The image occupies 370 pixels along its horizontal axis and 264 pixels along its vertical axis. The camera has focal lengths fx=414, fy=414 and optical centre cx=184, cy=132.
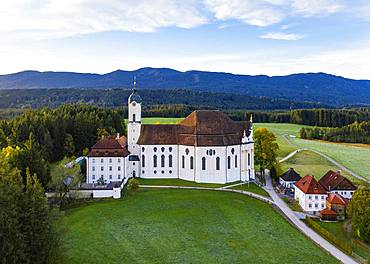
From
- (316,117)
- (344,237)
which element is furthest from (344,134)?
(344,237)

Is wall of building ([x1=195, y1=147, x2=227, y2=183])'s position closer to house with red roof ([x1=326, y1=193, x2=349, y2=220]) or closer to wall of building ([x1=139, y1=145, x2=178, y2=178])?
wall of building ([x1=139, y1=145, x2=178, y2=178])

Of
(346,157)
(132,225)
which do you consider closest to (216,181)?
(132,225)

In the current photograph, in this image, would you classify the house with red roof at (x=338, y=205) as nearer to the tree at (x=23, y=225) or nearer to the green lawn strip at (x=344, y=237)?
the green lawn strip at (x=344, y=237)

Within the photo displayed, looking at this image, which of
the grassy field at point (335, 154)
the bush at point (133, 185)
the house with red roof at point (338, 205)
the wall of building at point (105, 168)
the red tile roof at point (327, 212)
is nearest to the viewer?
the red tile roof at point (327, 212)

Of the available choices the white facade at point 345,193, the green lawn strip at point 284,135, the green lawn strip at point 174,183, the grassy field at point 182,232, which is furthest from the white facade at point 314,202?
the green lawn strip at point 284,135

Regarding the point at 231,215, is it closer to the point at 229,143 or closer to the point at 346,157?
the point at 229,143

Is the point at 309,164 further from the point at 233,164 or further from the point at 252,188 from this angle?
the point at 252,188

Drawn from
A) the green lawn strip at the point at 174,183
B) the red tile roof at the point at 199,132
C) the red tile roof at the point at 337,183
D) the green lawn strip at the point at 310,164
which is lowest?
the green lawn strip at the point at 174,183
